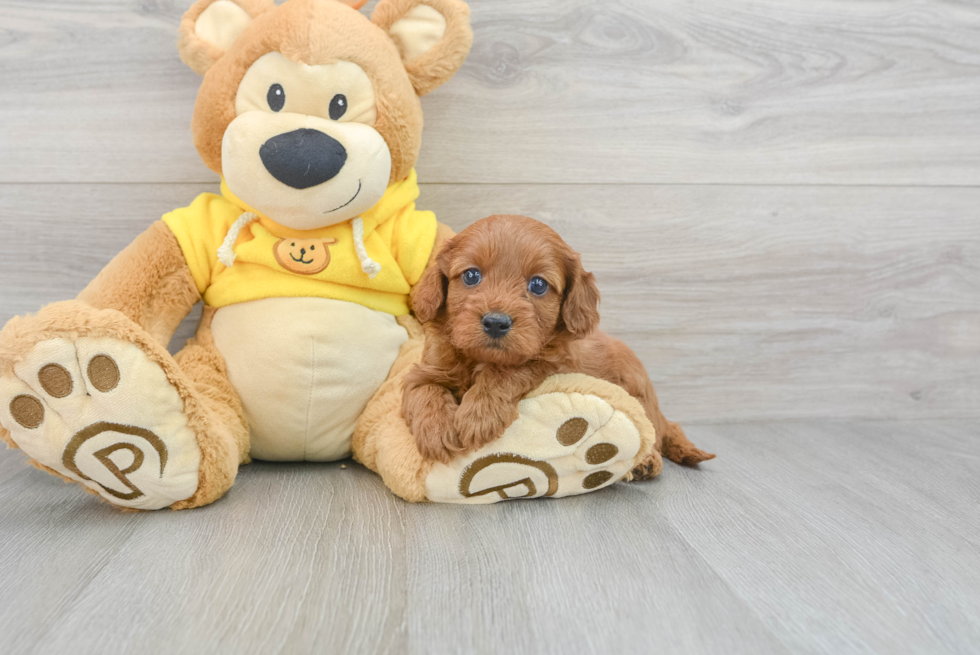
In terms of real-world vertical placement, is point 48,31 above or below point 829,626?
above

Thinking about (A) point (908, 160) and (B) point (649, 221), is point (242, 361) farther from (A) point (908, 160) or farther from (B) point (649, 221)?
(A) point (908, 160)

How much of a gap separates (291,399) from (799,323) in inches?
40.5

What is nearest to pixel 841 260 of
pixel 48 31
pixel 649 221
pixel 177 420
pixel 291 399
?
pixel 649 221

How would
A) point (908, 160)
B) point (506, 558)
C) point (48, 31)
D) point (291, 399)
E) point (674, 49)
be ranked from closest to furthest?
point (506, 558) < point (291, 399) < point (48, 31) < point (674, 49) < point (908, 160)

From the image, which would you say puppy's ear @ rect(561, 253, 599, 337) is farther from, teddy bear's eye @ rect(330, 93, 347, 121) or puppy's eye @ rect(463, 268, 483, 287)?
teddy bear's eye @ rect(330, 93, 347, 121)

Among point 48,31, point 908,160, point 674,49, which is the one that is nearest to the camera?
point 48,31

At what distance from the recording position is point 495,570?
2.48 ft

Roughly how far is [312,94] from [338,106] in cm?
4

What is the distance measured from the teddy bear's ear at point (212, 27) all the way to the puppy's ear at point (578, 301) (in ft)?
2.07

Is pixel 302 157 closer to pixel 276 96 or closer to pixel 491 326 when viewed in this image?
pixel 276 96

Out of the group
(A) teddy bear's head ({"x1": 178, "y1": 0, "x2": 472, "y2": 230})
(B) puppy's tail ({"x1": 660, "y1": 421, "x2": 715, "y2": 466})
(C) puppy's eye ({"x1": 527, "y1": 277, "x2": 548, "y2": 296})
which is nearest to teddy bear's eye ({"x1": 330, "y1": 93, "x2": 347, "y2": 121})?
(A) teddy bear's head ({"x1": 178, "y1": 0, "x2": 472, "y2": 230})

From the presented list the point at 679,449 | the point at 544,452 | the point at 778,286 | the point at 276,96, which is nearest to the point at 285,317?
the point at 276,96

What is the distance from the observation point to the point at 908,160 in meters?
1.39

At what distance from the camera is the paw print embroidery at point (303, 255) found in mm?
1027
